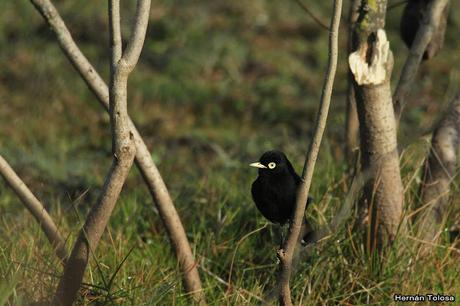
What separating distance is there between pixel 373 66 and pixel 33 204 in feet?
5.35

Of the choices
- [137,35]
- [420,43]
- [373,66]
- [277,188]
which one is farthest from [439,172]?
[137,35]

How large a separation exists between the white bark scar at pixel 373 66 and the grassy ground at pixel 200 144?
1.92 ft

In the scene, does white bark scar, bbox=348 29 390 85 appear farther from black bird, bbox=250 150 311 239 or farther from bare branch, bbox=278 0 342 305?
bare branch, bbox=278 0 342 305

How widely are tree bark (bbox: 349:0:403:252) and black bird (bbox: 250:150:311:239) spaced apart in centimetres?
40

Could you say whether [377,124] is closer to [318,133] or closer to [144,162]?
[318,133]

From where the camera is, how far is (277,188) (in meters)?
4.00

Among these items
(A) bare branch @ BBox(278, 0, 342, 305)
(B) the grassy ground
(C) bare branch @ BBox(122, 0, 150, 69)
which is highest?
(C) bare branch @ BBox(122, 0, 150, 69)

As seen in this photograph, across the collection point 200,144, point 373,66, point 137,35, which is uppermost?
point 137,35

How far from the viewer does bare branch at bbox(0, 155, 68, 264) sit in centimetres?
351

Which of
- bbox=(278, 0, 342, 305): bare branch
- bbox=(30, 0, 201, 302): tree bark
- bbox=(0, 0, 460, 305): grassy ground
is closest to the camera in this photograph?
bbox=(278, 0, 342, 305): bare branch

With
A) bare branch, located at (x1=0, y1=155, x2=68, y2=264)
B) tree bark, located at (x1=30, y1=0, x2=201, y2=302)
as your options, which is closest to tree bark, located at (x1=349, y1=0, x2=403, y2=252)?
tree bark, located at (x1=30, y1=0, x2=201, y2=302)

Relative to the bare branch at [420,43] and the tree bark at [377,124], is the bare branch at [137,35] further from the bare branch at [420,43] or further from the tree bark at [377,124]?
the bare branch at [420,43]

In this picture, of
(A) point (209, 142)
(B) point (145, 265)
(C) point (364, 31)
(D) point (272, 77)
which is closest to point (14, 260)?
(B) point (145, 265)

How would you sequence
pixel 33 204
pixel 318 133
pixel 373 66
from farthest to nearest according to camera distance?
pixel 373 66 < pixel 33 204 < pixel 318 133
